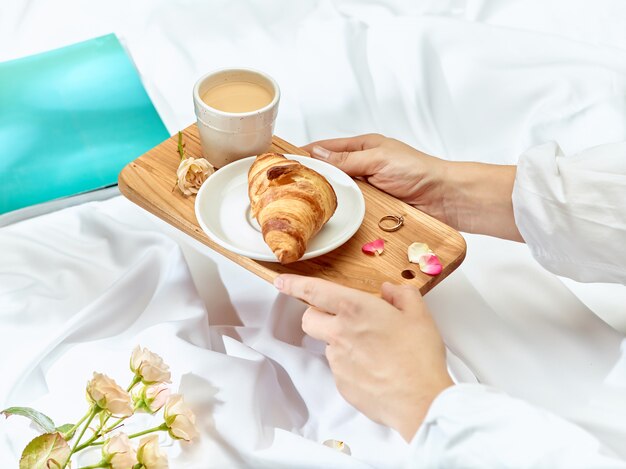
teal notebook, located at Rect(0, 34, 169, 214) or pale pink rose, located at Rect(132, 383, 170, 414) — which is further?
teal notebook, located at Rect(0, 34, 169, 214)

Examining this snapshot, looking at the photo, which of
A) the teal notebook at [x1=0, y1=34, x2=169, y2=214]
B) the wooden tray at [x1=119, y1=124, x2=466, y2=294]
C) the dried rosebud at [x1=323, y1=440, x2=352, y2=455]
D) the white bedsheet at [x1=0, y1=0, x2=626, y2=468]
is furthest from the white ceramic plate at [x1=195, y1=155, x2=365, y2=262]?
the teal notebook at [x1=0, y1=34, x2=169, y2=214]

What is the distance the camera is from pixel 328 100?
1.60 metres

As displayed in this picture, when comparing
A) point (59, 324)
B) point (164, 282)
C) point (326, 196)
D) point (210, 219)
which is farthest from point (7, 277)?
point (326, 196)

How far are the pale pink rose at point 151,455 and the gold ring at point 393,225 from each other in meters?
0.43

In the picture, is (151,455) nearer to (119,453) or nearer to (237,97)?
(119,453)

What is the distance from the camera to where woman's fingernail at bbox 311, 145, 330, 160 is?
1266 millimetres

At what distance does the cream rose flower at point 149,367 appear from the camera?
3.16 ft

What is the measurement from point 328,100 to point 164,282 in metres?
0.55

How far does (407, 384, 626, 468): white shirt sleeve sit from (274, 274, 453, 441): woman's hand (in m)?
0.04

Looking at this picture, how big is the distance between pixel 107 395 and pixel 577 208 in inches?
25.2

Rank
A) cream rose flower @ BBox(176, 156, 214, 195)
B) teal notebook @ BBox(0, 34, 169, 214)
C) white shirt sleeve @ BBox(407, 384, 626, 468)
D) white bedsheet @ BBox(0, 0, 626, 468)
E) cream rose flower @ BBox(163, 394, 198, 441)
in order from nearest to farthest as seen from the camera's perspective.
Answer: white shirt sleeve @ BBox(407, 384, 626, 468) → cream rose flower @ BBox(163, 394, 198, 441) → white bedsheet @ BBox(0, 0, 626, 468) → cream rose flower @ BBox(176, 156, 214, 195) → teal notebook @ BBox(0, 34, 169, 214)

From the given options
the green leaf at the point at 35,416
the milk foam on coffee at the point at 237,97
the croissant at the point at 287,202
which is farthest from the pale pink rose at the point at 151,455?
the milk foam on coffee at the point at 237,97

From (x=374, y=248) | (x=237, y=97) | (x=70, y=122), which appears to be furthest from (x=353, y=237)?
(x=70, y=122)

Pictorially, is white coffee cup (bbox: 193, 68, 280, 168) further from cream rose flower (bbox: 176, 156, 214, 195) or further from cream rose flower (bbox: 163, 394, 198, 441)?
cream rose flower (bbox: 163, 394, 198, 441)
